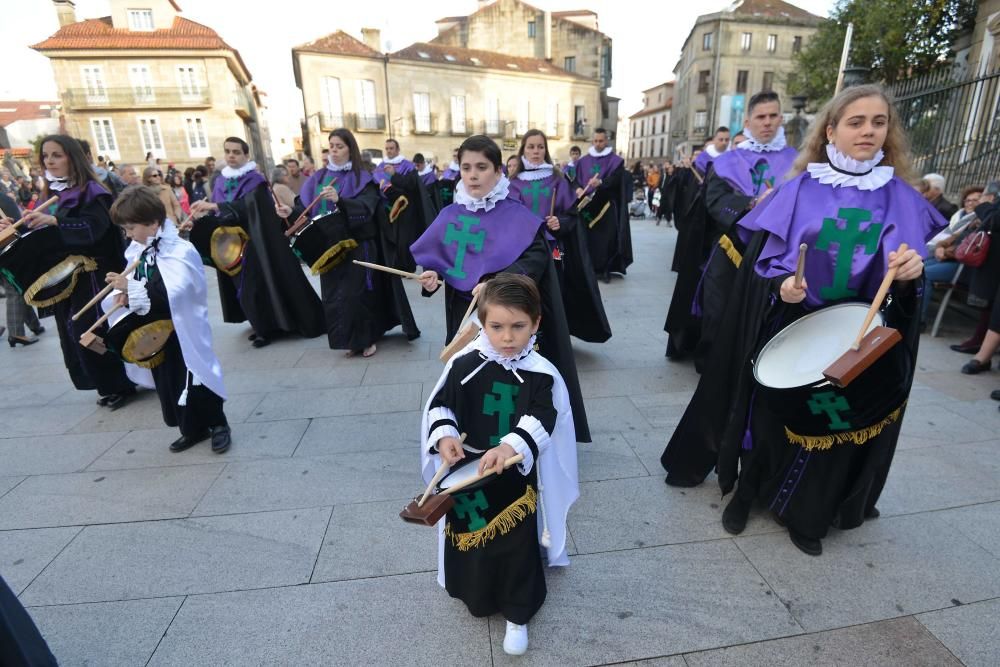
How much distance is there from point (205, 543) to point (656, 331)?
15.5ft

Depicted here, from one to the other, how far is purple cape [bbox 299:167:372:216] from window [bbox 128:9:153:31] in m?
31.3

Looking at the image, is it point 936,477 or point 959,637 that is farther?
point 936,477

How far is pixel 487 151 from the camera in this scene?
274 centimetres

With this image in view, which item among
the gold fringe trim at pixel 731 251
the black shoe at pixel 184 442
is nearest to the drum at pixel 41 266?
the black shoe at pixel 184 442

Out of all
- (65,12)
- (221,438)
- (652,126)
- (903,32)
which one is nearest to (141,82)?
(65,12)

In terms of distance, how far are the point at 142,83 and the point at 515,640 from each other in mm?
32891

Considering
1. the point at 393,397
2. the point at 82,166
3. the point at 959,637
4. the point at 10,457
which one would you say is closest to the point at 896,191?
the point at 959,637

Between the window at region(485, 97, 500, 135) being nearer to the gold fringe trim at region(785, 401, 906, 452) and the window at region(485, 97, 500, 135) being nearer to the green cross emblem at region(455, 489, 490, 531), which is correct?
the gold fringe trim at region(785, 401, 906, 452)

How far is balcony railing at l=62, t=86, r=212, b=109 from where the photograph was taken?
2552 centimetres

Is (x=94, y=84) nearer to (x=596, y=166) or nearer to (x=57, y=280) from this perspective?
(x=57, y=280)

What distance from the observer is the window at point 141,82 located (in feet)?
A: 84.7

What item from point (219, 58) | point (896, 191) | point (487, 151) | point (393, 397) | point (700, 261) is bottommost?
point (393, 397)

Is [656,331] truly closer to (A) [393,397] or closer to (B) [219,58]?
(A) [393,397]

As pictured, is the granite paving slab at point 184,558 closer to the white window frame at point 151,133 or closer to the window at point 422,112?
the white window frame at point 151,133
